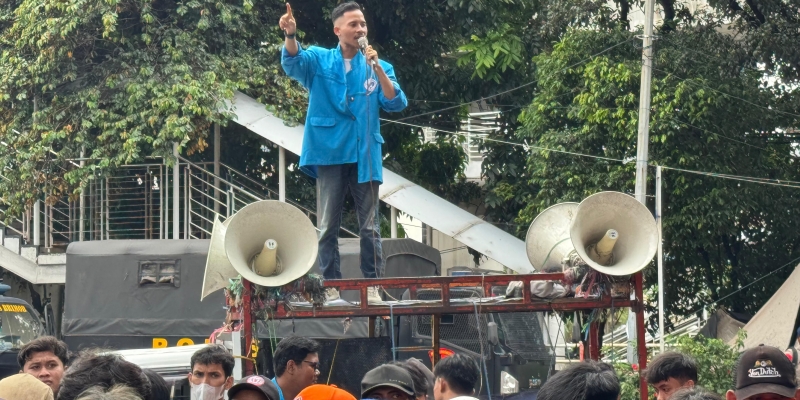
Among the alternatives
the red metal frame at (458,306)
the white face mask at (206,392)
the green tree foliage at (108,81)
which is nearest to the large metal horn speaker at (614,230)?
the red metal frame at (458,306)

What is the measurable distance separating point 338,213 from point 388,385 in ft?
10.2

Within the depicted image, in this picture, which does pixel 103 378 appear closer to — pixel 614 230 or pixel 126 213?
pixel 614 230

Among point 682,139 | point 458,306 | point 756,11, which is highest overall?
point 756,11

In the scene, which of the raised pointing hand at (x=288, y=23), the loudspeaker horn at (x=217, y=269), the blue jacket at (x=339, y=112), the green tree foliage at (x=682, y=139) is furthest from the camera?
the green tree foliage at (x=682, y=139)

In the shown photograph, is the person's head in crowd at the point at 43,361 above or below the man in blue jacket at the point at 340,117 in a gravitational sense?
below

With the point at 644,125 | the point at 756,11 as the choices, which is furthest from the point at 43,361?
the point at 756,11

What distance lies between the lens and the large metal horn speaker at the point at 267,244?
21.2 ft

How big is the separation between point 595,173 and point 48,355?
9.95 metres

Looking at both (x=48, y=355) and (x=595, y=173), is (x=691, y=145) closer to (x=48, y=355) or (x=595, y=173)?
(x=595, y=173)

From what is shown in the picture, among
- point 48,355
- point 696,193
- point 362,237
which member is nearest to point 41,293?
point 696,193

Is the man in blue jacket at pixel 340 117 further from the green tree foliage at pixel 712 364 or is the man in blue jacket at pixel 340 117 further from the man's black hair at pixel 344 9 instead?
the green tree foliage at pixel 712 364

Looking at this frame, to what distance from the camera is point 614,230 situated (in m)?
6.60

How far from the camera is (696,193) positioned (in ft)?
47.8

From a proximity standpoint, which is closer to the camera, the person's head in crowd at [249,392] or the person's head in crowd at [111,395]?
the person's head in crowd at [111,395]
